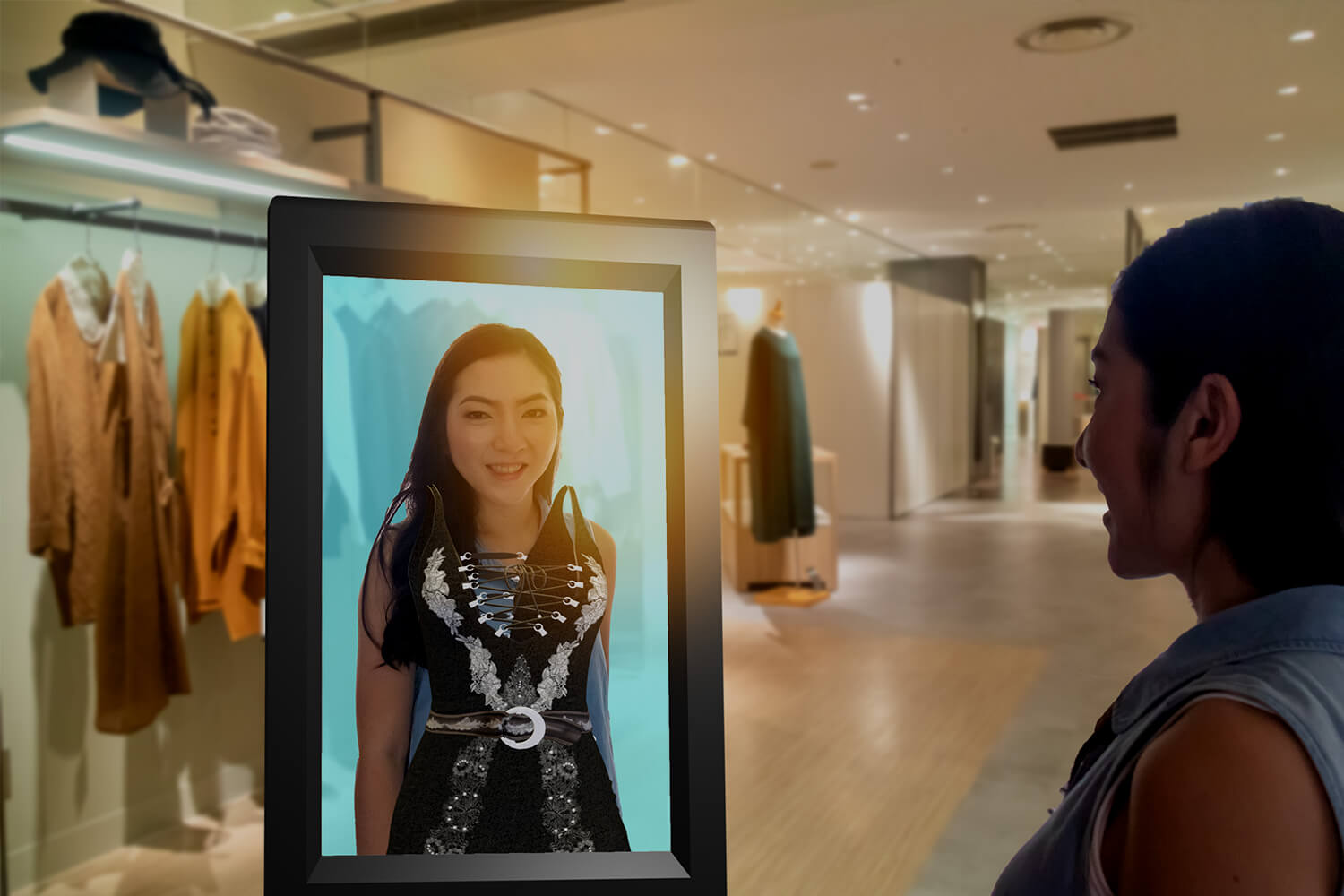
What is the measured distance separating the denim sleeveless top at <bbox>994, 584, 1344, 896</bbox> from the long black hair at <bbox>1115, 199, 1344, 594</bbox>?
0.04 m

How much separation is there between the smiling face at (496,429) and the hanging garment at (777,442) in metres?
5.00


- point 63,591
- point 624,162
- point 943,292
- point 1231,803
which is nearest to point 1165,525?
point 1231,803

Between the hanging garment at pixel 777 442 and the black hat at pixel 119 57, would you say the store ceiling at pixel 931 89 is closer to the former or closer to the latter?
the black hat at pixel 119 57

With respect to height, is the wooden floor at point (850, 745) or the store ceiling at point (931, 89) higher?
the store ceiling at point (931, 89)

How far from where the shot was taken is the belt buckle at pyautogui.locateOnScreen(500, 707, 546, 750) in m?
0.83

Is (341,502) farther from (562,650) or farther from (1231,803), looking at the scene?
(1231,803)

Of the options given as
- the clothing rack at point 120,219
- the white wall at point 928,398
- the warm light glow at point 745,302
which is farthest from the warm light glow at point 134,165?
the white wall at point 928,398

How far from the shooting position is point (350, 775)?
0.82m

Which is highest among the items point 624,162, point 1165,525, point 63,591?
point 624,162

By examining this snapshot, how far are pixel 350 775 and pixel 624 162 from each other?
6.38 meters

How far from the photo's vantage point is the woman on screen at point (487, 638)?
0.82 metres

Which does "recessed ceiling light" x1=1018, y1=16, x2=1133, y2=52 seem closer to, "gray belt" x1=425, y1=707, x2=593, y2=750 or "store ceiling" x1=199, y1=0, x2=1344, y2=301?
"store ceiling" x1=199, y1=0, x2=1344, y2=301

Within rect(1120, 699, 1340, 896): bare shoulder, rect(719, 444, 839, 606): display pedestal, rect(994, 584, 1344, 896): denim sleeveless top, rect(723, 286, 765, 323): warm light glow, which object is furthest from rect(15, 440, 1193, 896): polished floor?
rect(723, 286, 765, 323): warm light glow

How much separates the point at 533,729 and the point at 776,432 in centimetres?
505
